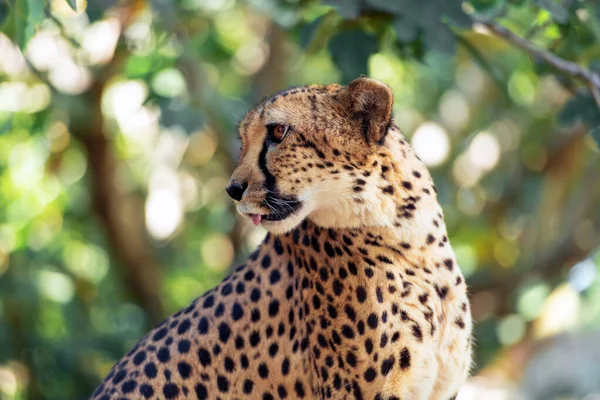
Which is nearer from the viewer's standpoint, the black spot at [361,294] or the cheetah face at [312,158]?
the cheetah face at [312,158]

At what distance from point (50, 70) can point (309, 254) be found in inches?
214

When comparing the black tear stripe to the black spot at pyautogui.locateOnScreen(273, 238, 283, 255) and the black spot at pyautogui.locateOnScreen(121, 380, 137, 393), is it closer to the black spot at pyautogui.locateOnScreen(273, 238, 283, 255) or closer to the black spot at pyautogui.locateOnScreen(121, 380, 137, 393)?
the black spot at pyautogui.locateOnScreen(273, 238, 283, 255)

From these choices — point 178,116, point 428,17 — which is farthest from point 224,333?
point 178,116

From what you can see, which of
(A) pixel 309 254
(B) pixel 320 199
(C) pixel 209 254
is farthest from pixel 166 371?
(C) pixel 209 254

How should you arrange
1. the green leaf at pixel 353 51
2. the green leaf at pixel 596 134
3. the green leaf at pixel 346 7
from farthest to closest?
1. the green leaf at pixel 353 51
2. the green leaf at pixel 596 134
3. the green leaf at pixel 346 7

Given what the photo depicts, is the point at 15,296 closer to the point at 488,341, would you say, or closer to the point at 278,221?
the point at 488,341

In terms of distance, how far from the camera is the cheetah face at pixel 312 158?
3.58m

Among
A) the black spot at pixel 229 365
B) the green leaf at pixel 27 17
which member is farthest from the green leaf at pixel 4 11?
the black spot at pixel 229 365

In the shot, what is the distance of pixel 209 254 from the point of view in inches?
596

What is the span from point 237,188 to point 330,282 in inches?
22.7

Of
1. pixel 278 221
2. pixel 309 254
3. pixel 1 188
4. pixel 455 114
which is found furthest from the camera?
pixel 455 114

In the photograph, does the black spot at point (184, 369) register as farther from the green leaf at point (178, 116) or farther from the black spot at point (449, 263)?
the green leaf at point (178, 116)

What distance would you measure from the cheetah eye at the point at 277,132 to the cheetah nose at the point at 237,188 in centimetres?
22

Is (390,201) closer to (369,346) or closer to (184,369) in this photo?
(369,346)
